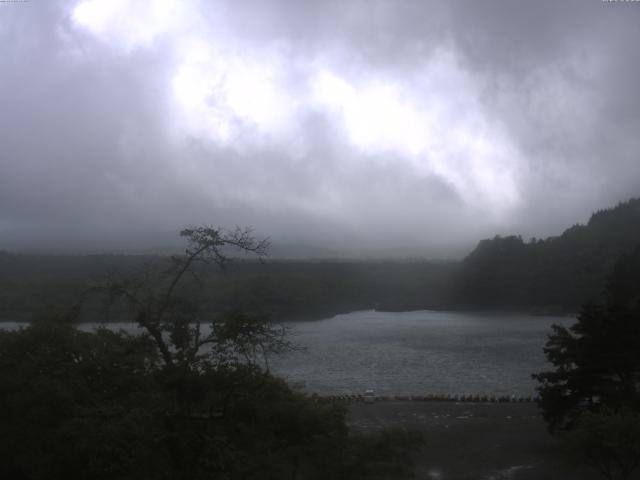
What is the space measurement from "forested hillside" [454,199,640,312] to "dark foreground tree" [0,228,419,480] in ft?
160

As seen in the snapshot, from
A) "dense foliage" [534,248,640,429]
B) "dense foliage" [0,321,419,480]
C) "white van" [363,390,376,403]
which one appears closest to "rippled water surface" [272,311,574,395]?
"white van" [363,390,376,403]

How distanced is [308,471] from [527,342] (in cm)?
2948

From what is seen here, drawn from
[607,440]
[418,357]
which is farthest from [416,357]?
[607,440]

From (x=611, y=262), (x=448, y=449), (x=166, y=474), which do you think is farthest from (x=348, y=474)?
(x=611, y=262)

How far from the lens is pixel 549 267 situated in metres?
57.7

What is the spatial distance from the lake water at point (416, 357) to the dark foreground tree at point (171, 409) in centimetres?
823

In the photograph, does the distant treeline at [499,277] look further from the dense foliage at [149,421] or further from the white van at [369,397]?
the dense foliage at [149,421]

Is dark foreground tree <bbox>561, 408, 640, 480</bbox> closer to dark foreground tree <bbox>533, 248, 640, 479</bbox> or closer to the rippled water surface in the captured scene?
dark foreground tree <bbox>533, 248, 640, 479</bbox>

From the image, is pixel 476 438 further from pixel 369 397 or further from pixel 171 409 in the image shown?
pixel 171 409

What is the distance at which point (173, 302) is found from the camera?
6141mm

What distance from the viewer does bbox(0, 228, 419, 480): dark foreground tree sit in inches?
231

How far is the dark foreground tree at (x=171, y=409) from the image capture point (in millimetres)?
5855

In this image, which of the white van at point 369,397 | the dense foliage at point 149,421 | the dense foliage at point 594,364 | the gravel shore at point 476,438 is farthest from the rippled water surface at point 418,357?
the dense foliage at point 149,421

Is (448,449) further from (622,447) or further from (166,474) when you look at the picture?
(166,474)
